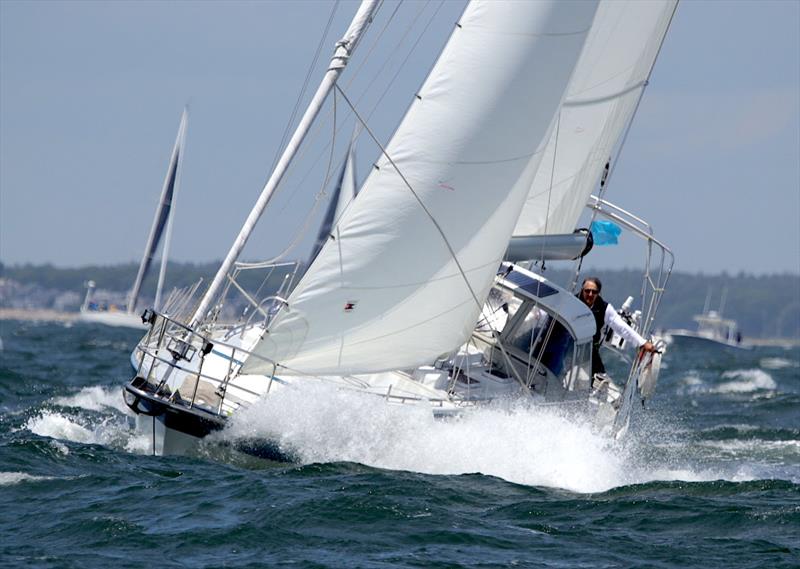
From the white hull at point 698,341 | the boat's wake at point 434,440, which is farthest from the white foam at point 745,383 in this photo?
the white hull at point 698,341

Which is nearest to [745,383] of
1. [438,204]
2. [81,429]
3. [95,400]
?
[95,400]

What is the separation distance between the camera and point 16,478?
37.2 feet

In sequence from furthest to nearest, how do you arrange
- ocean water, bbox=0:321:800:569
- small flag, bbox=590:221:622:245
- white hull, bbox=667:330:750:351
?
white hull, bbox=667:330:750:351 < small flag, bbox=590:221:622:245 < ocean water, bbox=0:321:800:569

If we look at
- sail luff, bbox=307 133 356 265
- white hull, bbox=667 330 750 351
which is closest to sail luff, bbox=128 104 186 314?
sail luff, bbox=307 133 356 265

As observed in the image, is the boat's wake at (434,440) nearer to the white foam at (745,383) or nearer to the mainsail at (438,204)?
the mainsail at (438,204)

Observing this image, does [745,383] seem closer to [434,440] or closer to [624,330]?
[624,330]

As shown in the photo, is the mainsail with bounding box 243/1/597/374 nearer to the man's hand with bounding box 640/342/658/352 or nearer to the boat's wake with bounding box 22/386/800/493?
the boat's wake with bounding box 22/386/800/493

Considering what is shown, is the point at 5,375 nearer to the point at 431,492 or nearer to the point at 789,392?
the point at 431,492

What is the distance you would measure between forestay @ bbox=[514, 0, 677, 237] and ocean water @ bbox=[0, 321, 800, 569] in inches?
124

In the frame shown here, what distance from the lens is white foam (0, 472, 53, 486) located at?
11.2m

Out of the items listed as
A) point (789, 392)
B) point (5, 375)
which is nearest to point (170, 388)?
point (5, 375)

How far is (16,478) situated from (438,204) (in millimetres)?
4674

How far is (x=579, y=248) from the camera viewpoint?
15680mm

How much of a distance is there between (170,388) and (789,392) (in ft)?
69.8
